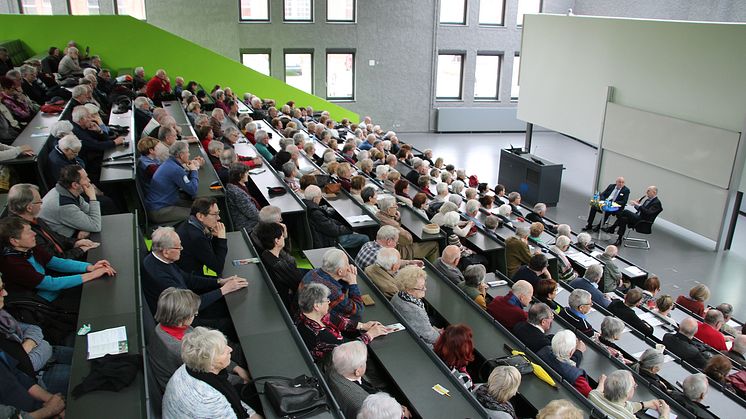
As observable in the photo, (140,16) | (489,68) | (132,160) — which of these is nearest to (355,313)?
(132,160)

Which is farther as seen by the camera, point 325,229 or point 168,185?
point 325,229

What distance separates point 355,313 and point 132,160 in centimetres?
370

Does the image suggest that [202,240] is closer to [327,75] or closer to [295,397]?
[295,397]

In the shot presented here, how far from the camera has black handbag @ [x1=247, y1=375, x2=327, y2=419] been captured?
308 cm

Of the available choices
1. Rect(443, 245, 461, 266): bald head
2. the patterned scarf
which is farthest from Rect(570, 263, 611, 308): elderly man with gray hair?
the patterned scarf

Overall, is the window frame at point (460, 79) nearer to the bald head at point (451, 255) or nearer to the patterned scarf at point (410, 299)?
the bald head at point (451, 255)

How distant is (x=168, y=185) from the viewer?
233 inches

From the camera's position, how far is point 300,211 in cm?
638

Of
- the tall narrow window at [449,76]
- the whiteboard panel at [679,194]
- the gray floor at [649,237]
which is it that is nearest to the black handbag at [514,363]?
the gray floor at [649,237]

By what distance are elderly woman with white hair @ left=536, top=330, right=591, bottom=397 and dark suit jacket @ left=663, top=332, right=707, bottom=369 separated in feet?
5.63

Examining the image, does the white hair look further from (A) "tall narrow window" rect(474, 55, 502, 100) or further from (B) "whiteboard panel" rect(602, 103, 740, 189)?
(A) "tall narrow window" rect(474, 55, 502, 100)

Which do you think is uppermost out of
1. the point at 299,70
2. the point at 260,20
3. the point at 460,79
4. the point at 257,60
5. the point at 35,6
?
the point at 35,6

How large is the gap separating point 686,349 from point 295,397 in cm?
427

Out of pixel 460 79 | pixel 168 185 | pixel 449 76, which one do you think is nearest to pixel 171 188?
pixel 168 185
